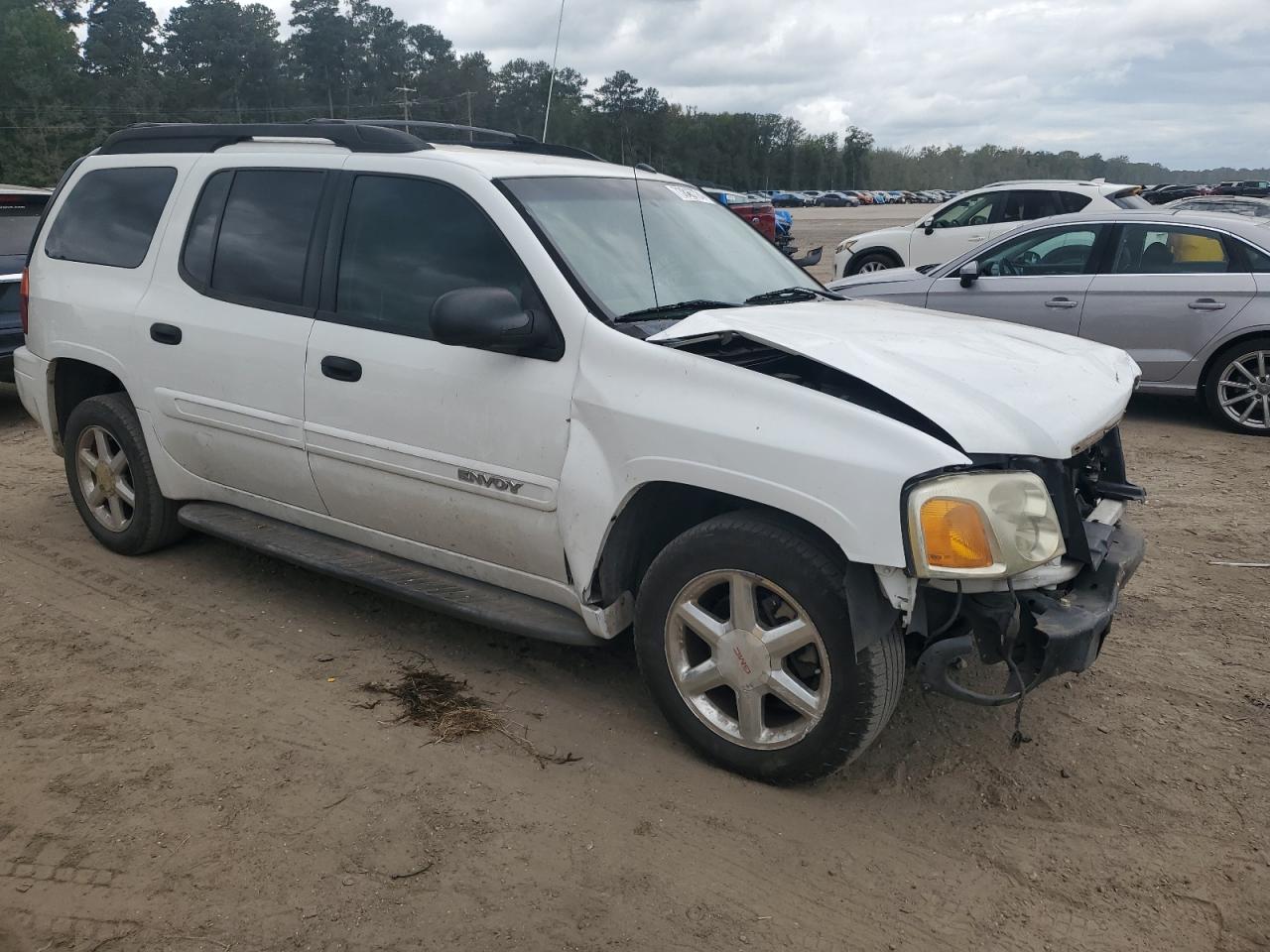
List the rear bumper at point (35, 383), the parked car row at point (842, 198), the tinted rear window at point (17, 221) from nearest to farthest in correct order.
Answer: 1. the rear bumper at point (35, 383)
2. the tinted rear window at point (17, 221)
3. the parked car row at point (842, 198)

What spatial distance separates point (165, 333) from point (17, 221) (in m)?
5.08

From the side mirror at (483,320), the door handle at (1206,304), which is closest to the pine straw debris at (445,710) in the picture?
the side mirror at (483,320)

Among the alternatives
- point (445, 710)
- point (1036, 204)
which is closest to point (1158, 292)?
point (1036, 204)

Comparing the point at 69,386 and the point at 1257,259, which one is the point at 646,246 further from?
the point at 1257,259

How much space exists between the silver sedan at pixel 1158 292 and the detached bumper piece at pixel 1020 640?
15.4ft

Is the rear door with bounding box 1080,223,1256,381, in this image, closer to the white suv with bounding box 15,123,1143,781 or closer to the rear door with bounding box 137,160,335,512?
the white suv with bounding box 15,123,1143,781

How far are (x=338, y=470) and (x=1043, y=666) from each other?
2.62 meters

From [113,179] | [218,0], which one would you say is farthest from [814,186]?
[113,179]

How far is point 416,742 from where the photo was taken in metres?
3.49

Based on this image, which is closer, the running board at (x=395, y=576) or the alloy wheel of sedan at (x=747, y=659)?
the alloy wheel of sedan at (x=747, y=659)

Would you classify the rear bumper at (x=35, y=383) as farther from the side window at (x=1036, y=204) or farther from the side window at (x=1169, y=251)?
the side window at (x=1036, y=204)

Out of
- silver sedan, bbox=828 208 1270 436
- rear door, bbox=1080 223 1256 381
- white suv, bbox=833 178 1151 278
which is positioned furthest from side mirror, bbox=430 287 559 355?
white suv, bbox=833 178 1151 278

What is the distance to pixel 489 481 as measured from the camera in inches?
141

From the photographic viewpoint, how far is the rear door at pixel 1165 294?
780cm
